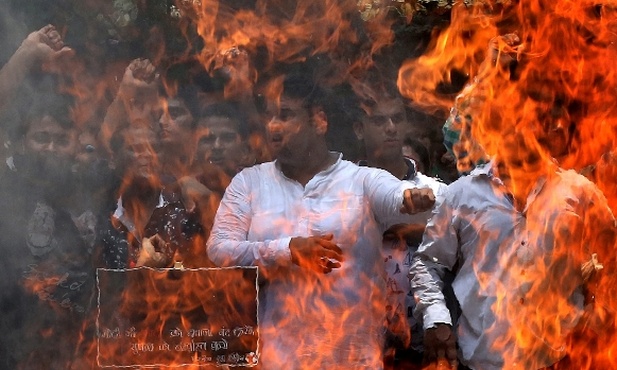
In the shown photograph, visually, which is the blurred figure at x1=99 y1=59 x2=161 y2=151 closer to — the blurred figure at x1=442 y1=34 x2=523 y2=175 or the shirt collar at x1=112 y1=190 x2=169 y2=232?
the shirt collar at x1=112 y1=190 x2=169 y2=232

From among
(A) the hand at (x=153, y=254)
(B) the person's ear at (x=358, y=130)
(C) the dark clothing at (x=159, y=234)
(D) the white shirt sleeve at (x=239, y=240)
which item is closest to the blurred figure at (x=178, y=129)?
(C) the dark clothing at (x=159, y=234)

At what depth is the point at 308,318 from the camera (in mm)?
4102

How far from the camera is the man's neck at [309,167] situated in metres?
4.32

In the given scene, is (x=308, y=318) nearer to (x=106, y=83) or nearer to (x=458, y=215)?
(x=458, y=215)

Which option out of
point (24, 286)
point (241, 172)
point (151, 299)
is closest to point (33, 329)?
point (24, 286)

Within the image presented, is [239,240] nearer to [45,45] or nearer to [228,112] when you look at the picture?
[228,112]

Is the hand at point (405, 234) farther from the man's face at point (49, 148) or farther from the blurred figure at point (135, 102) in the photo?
the man's face at point (49, 148)

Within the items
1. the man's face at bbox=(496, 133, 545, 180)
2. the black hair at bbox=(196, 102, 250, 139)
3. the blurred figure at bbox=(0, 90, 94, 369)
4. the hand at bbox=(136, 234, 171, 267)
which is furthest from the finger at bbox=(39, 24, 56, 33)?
the man's face at bbox=(496, 133, 545, 180)

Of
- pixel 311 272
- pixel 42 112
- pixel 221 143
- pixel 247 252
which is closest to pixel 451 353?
pixel 311 272

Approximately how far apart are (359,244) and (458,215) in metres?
0.53

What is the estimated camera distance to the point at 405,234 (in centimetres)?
431

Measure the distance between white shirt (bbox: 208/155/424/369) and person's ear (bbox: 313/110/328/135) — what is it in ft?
0.76

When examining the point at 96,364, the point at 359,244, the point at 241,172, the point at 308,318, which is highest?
the point at 241,172

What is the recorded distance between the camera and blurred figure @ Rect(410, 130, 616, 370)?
3.83 metres
